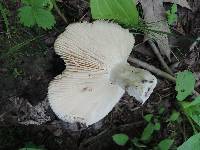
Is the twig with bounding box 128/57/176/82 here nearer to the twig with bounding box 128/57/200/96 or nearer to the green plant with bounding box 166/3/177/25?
the twig with bounding box 128/57/200/96

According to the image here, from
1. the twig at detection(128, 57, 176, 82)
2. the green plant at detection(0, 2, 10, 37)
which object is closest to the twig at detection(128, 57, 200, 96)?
the twig at detection(128, 57, 176, 82)

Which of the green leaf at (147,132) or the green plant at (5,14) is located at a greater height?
the green plant at (5,14)

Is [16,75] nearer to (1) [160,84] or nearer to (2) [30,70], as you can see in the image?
(2) [30,70]

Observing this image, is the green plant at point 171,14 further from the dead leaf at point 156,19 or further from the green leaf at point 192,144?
the green leaf at point 192,144

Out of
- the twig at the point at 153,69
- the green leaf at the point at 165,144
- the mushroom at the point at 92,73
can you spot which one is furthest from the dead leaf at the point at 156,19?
the green leaf at the point at 165,144

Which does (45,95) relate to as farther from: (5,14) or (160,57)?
(160,57)

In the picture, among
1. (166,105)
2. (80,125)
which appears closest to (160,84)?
(166,105)
